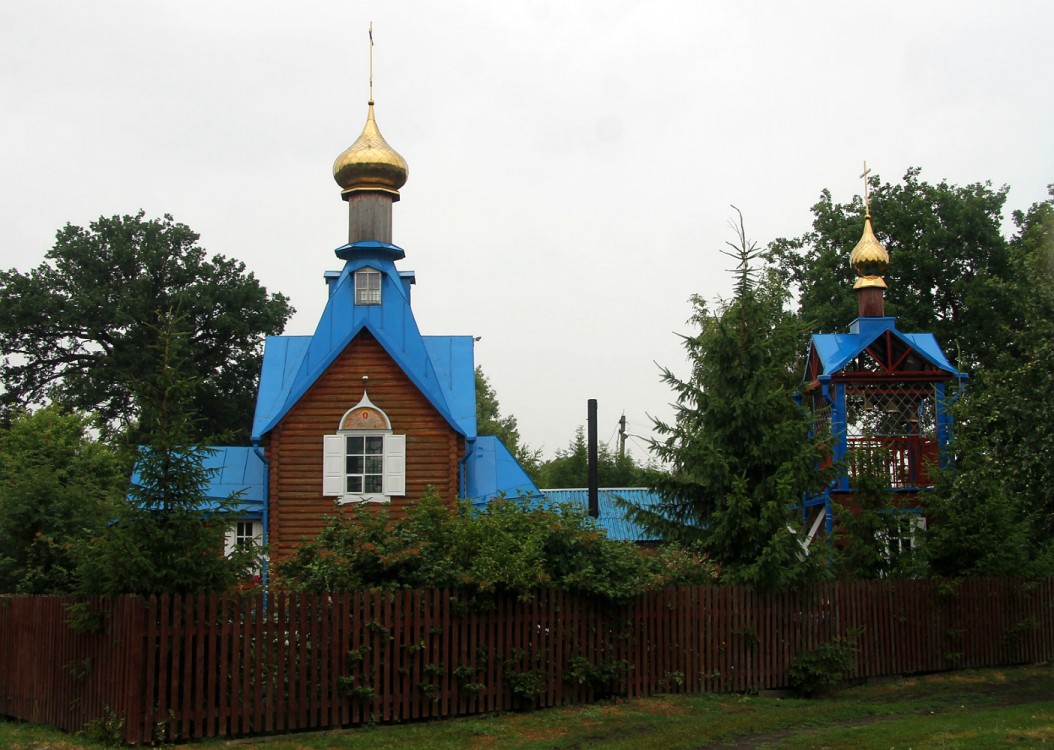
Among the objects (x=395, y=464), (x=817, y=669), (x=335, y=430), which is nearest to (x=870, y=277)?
(x=395, y=464)

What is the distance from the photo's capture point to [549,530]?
15523mm

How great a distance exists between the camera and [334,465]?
2564cm

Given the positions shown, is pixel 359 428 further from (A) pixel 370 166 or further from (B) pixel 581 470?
(B) pixel 581 470

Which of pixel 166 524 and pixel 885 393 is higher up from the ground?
pixel 885 393

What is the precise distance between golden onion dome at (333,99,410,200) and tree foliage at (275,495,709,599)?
15.0m

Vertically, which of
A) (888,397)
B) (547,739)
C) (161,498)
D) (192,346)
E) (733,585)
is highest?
(192,346)

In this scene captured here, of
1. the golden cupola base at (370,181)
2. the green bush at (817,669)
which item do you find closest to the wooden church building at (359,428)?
the golden cupola base at (370,181)

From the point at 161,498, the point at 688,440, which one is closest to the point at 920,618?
the point at 688,440

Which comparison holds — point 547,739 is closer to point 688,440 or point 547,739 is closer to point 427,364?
point 688,440

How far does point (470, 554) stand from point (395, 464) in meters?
11.0

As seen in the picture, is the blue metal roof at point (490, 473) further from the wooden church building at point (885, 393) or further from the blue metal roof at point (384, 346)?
the wooden church building at point (885, 393)

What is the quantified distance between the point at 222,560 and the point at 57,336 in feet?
120

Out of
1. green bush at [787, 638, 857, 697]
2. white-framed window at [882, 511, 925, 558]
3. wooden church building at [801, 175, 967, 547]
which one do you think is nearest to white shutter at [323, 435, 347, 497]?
wooden church building at [801, 175, 967, 547]

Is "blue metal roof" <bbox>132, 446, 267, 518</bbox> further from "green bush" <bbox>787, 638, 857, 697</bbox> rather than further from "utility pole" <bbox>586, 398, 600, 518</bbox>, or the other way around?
"green bush" <bbox>787, 638, 857, 697</bbox>
